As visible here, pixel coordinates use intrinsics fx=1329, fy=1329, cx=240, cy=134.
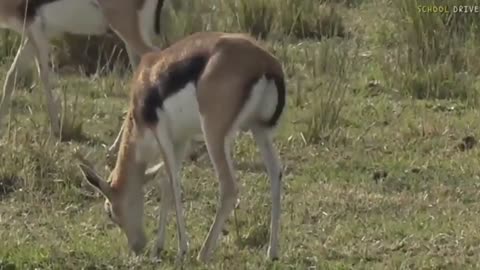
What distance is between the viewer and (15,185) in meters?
8.26

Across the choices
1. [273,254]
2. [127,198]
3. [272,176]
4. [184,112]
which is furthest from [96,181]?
[273,254]

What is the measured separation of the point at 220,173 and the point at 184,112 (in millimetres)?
375

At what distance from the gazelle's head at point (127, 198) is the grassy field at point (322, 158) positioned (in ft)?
0.36

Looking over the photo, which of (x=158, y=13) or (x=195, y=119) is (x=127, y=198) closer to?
(x=195, y=119)

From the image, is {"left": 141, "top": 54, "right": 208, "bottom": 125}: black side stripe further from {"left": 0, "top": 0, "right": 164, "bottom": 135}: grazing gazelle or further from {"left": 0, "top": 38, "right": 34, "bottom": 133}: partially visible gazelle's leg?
{"left": 0, "top": 38, "right": 34, "bottom": 133}: partially visible gazelle's leg

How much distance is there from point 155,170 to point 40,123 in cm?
278

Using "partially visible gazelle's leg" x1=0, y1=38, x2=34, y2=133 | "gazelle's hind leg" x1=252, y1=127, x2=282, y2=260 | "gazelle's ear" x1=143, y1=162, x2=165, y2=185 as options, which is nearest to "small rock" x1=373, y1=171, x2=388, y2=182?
"gazelle's hind leg" x1=252, y1=127, x2=282, y2=260

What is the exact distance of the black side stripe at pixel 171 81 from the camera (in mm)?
6672

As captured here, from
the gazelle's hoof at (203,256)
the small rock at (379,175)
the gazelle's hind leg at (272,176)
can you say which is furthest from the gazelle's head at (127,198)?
the small rock at (379,175)

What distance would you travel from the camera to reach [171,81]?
268 inches

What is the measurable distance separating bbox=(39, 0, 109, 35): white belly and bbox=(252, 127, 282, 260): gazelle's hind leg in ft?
10.8

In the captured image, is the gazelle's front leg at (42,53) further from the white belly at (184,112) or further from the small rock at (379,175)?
the white belly at (184,112)

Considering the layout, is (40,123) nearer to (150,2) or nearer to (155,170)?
(150,2)

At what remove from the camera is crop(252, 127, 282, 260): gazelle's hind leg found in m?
6.78
